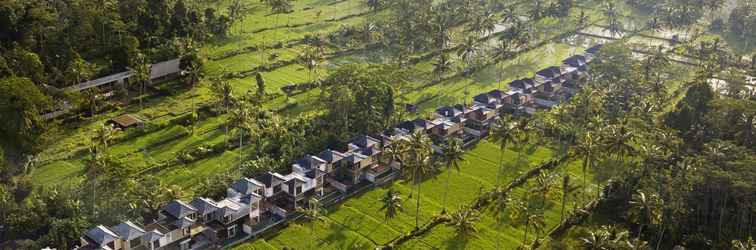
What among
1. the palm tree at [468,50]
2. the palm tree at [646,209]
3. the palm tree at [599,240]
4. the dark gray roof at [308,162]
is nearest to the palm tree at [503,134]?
the palm tree at [646,209]

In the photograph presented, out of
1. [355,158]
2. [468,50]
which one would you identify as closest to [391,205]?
[355,158]

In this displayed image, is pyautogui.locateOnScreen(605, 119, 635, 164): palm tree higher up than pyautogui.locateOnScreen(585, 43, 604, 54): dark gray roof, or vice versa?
pyautogui.locateOnScreen(605, 119, 635, 164): palm tree

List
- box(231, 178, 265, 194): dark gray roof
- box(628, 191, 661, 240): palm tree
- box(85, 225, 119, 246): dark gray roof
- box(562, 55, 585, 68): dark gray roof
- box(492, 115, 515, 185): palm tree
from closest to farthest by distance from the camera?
box(85, 225, 119, 246): dark gray roof < box(628, 191, 661, 240): palm tree < box(231, 178, 265, 194): dark gray roof < box(492, 115, 515, 185): palm tree < box(562, 55, 585, 68): dark gray roof

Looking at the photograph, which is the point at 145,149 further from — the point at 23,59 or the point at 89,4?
the point at 89,4

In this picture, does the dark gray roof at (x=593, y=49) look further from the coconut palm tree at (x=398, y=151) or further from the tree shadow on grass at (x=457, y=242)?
the tree shadow on grass at (x=457, y=242)

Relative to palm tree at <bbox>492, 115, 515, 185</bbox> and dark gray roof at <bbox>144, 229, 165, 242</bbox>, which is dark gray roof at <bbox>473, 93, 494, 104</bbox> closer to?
palm tree at <bbox>492, 115, 515, 185</bbox>

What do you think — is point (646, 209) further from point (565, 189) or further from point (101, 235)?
point (101, 235)

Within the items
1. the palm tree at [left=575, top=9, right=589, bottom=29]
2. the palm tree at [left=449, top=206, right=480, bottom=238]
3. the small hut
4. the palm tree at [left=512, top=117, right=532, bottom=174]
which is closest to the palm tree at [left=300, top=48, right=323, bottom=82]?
the small hut
